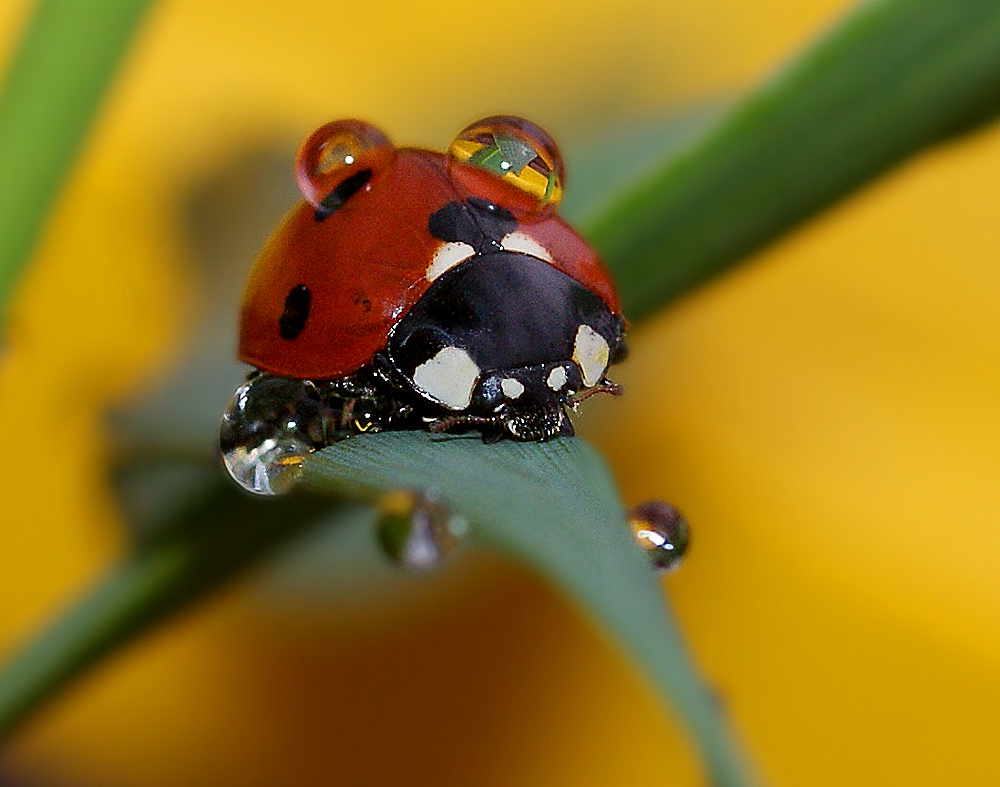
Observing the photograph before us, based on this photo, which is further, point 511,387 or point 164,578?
point 164,578

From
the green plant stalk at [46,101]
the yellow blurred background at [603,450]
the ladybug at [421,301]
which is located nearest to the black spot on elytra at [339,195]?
the ladybug at [421,301]

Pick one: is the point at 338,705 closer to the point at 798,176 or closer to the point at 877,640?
the point at 877,640

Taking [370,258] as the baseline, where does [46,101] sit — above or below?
above

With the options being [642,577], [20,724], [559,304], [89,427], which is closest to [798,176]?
[559,304]

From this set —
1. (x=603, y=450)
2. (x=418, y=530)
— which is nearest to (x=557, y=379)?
(x=418, y=530)

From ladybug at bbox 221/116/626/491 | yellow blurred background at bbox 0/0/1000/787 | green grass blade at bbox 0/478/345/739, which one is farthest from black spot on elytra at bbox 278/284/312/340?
Answer: yellow blurred background at bbox 0/0/1000/787

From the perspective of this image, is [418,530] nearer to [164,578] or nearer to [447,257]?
[447,257]
